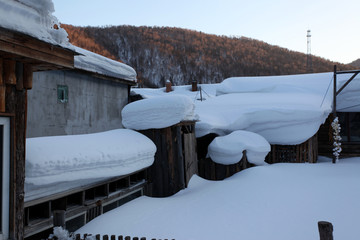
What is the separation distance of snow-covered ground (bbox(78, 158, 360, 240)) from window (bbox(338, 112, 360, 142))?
25.7 feet

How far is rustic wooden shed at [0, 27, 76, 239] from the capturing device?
3.81 meters

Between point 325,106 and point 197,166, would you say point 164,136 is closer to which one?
point 197,166

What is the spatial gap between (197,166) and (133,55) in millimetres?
68860

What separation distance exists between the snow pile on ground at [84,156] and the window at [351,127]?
13.0 meters

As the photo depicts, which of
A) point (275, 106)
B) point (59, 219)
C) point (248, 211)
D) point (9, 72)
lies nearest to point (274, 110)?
point (275, 106)

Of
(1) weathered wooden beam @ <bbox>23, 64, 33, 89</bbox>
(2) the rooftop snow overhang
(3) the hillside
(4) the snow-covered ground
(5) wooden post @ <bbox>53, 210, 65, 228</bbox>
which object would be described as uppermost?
(3) the hillside

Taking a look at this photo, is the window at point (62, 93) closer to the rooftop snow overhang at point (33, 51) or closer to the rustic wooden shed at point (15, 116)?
the rooftop snow overhang at point (33, 51)

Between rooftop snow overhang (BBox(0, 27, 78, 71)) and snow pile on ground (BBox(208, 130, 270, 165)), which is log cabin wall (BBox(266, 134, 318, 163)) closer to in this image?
snow pile on ground (BBox(208, 130, 270, 165))

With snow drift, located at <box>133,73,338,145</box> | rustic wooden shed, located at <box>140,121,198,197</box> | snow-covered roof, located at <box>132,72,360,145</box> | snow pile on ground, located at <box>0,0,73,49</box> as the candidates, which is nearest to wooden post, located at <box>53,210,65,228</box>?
snow pile on ground, located at <box>0,0,73,49</box>

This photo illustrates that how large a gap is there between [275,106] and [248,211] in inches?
329

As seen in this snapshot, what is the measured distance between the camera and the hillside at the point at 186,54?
69.5 metres

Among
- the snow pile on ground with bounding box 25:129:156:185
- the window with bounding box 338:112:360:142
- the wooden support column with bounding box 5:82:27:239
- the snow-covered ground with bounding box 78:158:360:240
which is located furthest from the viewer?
the window with bounding box 338:112:360:142

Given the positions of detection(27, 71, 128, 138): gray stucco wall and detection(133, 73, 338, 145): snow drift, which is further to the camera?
detection(133, 73, 338, 145): snow drift

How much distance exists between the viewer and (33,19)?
150 inches
